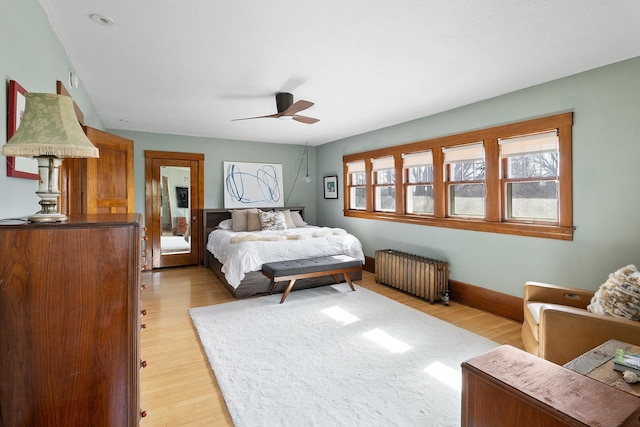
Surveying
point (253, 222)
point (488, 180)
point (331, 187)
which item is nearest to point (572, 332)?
point (488, 180)

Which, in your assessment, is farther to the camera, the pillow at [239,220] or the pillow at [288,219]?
the pillow at [288,219]

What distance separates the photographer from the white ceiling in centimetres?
196

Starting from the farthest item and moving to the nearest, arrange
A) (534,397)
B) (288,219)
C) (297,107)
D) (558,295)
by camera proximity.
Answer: (288,219) < (297,107) < (558,295) < (534,397)

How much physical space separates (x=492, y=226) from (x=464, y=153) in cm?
100

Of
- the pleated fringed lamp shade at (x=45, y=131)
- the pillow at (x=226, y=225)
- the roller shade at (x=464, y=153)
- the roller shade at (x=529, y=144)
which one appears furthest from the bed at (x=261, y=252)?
the pleated fringed lamp shade at (x=45, y=131)

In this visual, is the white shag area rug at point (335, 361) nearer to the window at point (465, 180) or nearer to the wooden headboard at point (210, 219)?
the window at point (465, 180)

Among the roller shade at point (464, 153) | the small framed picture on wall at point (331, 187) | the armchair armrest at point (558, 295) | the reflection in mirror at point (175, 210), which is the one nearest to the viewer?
the armchair armrest at point (558, 295)

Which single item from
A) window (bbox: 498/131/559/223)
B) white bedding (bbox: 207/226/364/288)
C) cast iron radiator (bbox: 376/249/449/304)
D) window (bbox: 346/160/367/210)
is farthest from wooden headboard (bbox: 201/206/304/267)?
window (bbox: 498/131/559/223)

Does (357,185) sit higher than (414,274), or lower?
higher

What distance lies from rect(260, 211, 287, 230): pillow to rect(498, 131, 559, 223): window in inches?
139

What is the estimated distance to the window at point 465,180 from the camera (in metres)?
3.96

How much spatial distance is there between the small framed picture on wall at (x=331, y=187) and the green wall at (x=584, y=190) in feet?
9.36

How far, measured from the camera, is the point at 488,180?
12.3ft

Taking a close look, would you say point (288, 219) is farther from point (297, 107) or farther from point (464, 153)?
point (464, 153)
